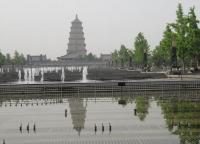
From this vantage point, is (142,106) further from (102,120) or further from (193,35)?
(193,35)

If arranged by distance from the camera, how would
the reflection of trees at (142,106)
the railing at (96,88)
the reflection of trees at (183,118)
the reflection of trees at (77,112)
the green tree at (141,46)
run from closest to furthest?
the reflection of trees at (183,118) < the reflection of trees at (77,112) < the reflection of trees at (142,106) < the railing at (96,88) < the green tree at (141,46)

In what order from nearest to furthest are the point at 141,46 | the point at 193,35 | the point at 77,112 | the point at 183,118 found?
1. the point at 183,118
2. the point at 77,112
3. the point at 193,35
4. the point at 141,46

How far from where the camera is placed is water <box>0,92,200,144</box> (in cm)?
2047

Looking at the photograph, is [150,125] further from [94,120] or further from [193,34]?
[193,34]

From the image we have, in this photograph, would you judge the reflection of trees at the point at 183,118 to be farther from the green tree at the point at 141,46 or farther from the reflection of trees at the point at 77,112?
the green tree at the point at 141,46

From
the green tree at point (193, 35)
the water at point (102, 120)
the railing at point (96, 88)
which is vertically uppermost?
the green tree at point (193, 35)

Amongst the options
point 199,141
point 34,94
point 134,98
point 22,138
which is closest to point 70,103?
point 134,98

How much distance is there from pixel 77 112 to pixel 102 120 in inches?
165

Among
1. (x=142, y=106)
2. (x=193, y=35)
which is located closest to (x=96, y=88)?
(x=142, y=106)

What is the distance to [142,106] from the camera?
32.6 m

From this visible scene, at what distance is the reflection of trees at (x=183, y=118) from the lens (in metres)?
20.4

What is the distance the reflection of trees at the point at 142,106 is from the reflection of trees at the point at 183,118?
3.81 ft

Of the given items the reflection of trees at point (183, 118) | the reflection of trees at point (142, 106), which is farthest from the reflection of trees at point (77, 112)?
the reflection of trees at point (183, 118)

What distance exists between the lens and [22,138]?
2088 cm
